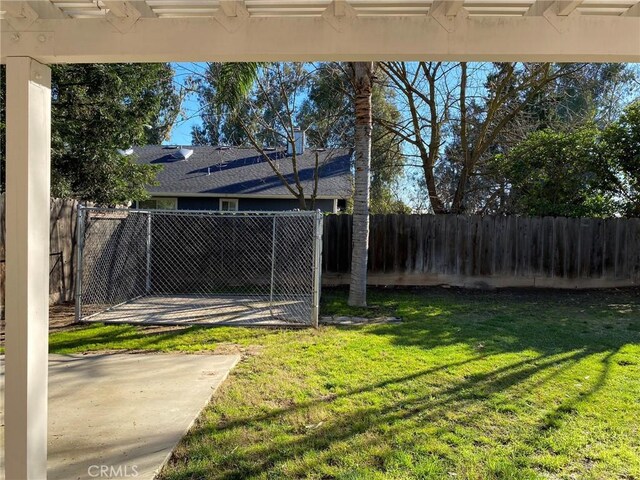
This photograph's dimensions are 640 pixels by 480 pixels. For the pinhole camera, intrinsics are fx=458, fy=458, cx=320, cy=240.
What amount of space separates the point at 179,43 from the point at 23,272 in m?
1.47

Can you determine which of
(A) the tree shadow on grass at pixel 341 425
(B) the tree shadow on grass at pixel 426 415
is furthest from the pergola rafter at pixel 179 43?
(B) the tree shadow on grass at pixel 426 415

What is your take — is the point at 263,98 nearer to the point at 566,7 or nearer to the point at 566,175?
the point at 566,175

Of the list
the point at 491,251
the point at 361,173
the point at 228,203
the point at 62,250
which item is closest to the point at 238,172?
the point at 228,203

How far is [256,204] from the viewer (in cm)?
1709

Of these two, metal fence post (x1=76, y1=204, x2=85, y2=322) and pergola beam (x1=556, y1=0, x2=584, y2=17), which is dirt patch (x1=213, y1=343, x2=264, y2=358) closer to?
metal fence post (x1=76, y1=204, x2=85, y2=322)

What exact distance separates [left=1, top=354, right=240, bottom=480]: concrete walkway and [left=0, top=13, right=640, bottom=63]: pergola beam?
2.55 metres

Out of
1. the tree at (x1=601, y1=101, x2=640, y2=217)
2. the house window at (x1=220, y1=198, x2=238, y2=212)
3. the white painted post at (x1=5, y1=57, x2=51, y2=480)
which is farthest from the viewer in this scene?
the house window at (x1=220, y1=198, x2=238, y2=212)

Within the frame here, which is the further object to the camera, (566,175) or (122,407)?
(566,175)

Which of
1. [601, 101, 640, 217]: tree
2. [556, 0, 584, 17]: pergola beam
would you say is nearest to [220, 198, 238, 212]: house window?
[601, 101, 640, 217]: tree

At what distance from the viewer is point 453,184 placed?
62.0 ft

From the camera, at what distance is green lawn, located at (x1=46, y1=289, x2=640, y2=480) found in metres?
3.12

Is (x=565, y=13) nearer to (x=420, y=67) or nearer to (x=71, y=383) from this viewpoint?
(x=71, y=383)

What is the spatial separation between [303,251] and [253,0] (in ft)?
29.4

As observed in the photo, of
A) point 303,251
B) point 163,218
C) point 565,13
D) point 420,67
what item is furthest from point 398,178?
point 565,13
